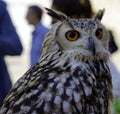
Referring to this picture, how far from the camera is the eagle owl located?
3.32 m

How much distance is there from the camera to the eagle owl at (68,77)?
3320 mm

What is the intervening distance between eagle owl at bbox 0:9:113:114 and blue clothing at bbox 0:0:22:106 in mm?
842

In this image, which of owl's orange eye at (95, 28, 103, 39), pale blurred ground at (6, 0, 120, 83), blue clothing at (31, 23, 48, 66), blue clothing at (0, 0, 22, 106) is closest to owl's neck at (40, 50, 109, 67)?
owl's orange eye at (95, 28, 103, 39)

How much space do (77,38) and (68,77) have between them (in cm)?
28

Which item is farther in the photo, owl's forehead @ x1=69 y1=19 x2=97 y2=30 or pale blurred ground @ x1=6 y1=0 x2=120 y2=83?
pale blurred ground @ x1=6 y1=0 x2=120 y2=83

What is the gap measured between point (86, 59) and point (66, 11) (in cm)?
131

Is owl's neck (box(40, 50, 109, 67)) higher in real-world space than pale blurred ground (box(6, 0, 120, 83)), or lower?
higher

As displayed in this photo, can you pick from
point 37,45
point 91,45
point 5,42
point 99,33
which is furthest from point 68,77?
point 37,45

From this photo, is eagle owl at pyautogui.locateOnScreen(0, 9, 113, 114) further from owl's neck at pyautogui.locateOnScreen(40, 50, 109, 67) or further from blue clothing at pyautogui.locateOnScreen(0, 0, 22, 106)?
blue clothing at pyautogui.locateOnScreen(0, 0, 22, 106)

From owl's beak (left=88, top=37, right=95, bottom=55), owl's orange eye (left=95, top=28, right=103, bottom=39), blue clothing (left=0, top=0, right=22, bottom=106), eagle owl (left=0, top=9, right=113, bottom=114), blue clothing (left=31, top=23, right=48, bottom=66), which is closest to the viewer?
eagle owl (left=0, top=9, right=113, bottom=114)

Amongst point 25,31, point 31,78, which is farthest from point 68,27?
point 25,31

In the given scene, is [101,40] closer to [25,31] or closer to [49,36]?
[49,36]

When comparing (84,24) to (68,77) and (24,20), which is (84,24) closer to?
(68,77)

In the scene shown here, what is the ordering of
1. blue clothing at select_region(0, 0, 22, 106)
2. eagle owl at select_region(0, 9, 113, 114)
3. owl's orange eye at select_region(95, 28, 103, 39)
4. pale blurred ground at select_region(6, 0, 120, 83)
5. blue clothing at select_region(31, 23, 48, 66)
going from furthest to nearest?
pale blurred ground at select_region(6, 0, 120, 83) → blue clothing at select_region(31, 23, 48, 66) → blue clothing at select_region(0, 0, 22, 106) → owl's orange eye at select_region(95, 28, 103, 39) → eagle owl at select_region(0, 9, 113, 114)
